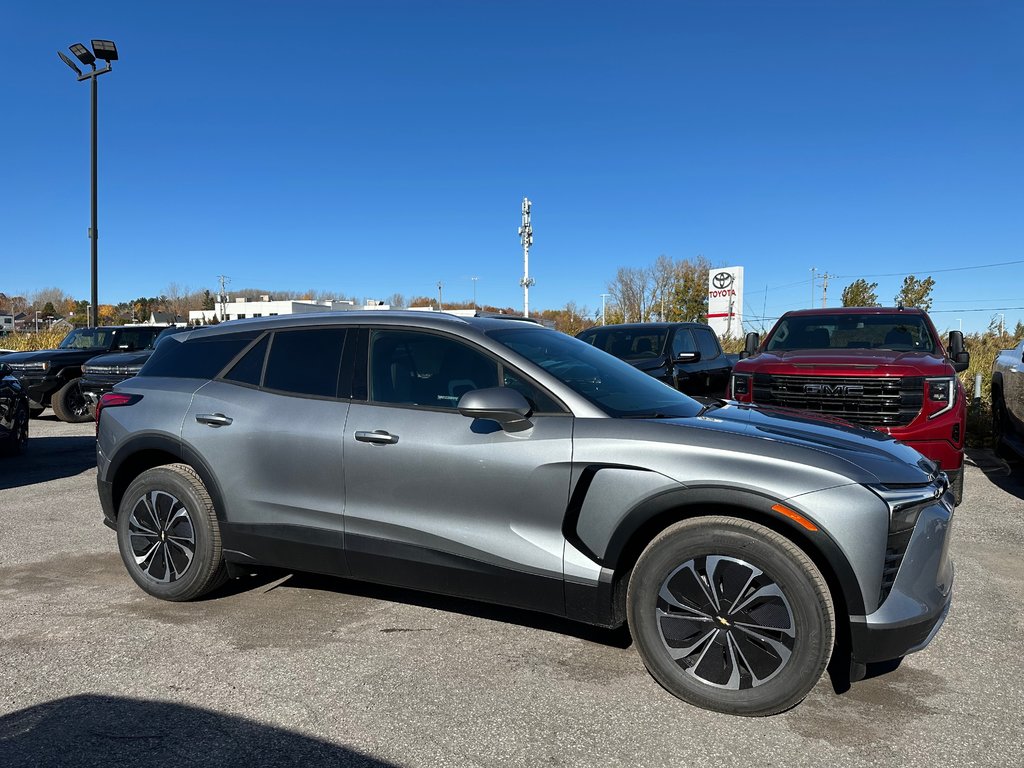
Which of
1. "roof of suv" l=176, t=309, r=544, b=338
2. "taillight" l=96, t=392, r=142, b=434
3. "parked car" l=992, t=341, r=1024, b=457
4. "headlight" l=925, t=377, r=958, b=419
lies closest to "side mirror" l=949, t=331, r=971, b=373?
"parked car" l=992, t=341, r=1024, b=457

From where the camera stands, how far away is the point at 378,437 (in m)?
3.68

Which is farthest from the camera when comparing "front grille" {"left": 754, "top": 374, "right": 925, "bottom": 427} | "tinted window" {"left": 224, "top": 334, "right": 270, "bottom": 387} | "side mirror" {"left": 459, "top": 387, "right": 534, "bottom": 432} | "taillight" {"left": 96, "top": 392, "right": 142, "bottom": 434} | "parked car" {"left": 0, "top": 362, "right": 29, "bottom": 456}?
"parked car" {"left": 0, "top": 362, "right": 29, "bottom": 456}

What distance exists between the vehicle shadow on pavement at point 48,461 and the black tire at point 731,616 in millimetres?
7339

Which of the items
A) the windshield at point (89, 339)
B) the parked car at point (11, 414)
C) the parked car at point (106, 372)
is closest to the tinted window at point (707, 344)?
the parked car at point (106, 372)

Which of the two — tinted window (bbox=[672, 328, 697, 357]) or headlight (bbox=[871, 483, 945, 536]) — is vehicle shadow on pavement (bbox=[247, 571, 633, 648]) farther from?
tinted window (bbox=[672, 328, 697, 357])

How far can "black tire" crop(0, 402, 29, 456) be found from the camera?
8914mm

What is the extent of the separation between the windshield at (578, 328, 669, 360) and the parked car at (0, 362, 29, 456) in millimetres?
7218

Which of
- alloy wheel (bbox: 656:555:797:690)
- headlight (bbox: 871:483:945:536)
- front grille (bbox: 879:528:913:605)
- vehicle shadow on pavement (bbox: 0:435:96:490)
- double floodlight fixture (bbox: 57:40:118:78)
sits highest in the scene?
double floodlight fixture (bbox: 57:40:118:78)

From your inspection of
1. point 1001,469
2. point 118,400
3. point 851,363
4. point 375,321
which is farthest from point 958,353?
point 118,400

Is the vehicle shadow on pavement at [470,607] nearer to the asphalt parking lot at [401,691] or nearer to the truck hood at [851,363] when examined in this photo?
the asphalt parking lot at [401,691]

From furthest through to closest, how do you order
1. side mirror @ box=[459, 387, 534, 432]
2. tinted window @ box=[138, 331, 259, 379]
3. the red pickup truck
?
the red pickup truck → tinted window @ box=[138, 331, 259, 379] → side mirror @ box=[459, 387, 534, 432]

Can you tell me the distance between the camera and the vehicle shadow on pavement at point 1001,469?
8.01 metres

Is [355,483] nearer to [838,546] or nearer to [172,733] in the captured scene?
[172,733]

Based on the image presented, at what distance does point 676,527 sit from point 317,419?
1902mm
